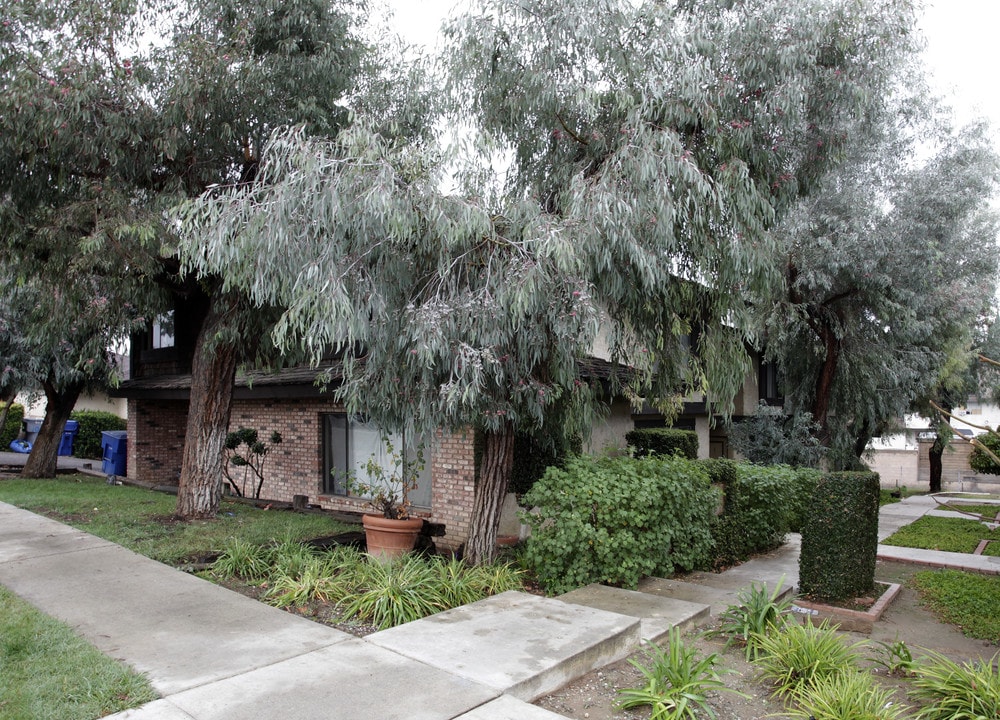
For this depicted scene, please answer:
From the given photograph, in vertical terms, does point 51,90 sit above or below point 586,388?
above

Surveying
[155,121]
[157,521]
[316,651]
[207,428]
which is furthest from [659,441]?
[155,121]

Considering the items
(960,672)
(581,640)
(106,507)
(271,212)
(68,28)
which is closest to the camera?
(960,672)

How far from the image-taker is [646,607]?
6.12 metres

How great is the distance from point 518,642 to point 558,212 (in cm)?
440

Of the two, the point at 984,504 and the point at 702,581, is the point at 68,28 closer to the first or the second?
the point at 702,581

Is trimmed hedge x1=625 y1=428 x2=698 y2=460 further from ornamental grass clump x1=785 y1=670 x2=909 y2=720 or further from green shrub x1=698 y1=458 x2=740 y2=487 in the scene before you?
ornamental grass clump x1=785 y1=670 x2=909 y2=720

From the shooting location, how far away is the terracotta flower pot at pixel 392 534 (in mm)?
8141

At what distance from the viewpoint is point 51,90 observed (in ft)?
27.6

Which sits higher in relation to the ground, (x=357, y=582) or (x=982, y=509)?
(x=357, y=582)

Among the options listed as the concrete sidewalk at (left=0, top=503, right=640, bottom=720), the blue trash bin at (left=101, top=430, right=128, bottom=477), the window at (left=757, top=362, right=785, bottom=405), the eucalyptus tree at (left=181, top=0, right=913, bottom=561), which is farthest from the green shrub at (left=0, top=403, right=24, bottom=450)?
the window at (left=757, top=362, right=785, bottom=405)

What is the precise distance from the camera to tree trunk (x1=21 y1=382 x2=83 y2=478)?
17109 millimetres

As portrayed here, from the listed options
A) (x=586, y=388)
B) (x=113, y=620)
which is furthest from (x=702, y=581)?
(x=113, y=620)

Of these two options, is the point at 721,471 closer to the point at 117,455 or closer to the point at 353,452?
the point at 353,452

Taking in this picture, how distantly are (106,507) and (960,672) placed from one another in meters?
11.7
